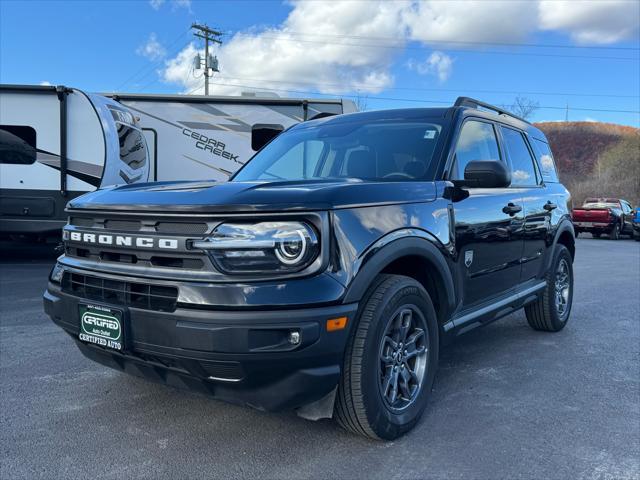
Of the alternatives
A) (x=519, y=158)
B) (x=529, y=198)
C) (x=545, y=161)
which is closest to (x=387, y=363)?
(x=529, y=198)

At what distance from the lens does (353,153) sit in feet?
13.0

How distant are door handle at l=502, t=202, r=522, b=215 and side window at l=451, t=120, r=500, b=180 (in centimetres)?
40

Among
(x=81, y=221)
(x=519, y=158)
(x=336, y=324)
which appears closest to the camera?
(x=336, y=324)

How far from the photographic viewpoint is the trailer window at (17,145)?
905cm

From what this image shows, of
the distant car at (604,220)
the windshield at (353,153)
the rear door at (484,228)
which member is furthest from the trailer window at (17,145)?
the distant car at (604,220)

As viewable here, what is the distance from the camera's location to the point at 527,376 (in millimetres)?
4164

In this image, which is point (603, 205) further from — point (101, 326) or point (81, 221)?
point (101, 326)

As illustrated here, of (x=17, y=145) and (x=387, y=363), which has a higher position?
(x=17, y=145)

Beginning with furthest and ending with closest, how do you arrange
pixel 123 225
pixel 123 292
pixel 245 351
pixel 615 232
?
pixel 615 232 → pixel 123 225 → pixel 123 292 → pixel 245 351

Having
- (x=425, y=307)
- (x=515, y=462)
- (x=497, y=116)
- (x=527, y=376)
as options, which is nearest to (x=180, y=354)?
(x=425, y=307)

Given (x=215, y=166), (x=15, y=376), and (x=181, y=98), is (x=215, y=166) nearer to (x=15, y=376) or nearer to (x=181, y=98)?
(x=181, y=98)

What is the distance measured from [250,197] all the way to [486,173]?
161 cm

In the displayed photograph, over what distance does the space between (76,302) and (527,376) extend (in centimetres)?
319

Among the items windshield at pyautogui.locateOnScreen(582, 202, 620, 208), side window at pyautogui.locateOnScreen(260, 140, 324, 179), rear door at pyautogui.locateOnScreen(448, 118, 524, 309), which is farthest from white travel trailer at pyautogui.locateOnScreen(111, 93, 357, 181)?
windshield at pyautogui.locateOnScreen(582, 202, 620, 208)
